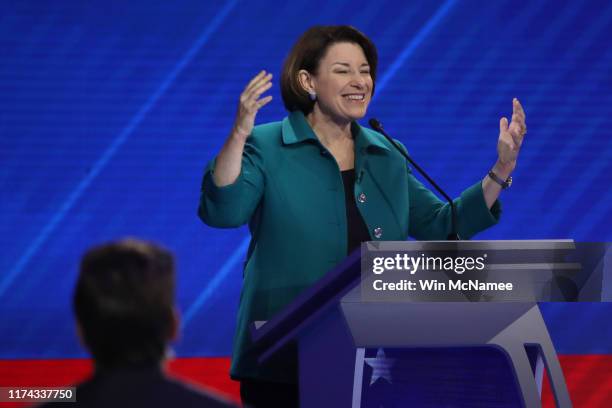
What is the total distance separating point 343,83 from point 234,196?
38cm

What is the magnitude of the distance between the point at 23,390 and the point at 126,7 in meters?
2.16

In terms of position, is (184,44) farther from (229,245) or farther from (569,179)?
(569,179)

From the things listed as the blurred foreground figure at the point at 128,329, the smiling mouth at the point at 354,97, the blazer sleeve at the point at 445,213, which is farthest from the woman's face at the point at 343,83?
the blurred foreground figure at the point at 128,329

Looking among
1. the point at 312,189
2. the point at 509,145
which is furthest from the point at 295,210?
the point at 509,145

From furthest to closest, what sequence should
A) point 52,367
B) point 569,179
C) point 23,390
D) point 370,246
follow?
point 569,179 → point 52,367 → point 23,390 → point 370,246

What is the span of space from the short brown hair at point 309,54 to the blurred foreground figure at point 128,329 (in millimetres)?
1393

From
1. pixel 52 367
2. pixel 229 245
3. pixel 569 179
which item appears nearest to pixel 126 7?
pixel 229 245

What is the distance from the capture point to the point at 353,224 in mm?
2164

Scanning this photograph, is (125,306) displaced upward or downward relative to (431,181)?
downward

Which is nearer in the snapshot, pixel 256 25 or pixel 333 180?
pixel 333 180

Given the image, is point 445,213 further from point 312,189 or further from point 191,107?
point 191,107

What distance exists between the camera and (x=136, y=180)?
179 inches

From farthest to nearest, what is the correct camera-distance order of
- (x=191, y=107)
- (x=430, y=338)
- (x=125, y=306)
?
(x=191, y=107), (x=430, y=338), (x=125, y=306)

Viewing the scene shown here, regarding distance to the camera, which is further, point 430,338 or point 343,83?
point 343,83
